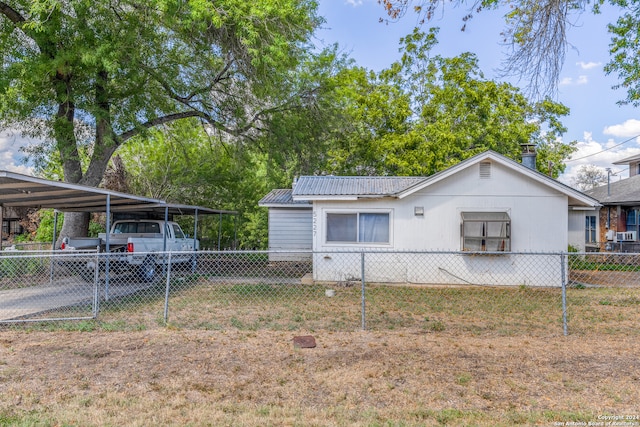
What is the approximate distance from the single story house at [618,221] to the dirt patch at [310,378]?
15988 mm

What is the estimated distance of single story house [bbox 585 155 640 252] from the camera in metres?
19.0

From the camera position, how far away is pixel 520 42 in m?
5.06

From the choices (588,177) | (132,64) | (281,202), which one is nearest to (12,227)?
(281,202)

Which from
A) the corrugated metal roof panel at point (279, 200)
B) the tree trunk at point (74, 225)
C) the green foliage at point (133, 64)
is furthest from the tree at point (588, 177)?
the tree trunk at point (74, 225)

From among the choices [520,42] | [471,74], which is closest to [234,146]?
[471,74]

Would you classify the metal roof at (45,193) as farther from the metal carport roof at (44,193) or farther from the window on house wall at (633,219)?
the window on house wall at (633,219)

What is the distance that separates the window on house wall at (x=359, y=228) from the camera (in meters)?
11.6

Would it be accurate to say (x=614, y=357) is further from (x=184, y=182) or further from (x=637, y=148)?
(x=637, y=148)

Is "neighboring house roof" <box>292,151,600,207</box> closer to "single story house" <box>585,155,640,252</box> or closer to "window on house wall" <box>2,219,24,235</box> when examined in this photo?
"single story house" <box>585,155,640,252</box>

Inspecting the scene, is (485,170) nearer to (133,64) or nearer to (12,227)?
(133,64)

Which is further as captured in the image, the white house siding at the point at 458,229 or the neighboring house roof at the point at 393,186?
the white house siding at the point at 458,229

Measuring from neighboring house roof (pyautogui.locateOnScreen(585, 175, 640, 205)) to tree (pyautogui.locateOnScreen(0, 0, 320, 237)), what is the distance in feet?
51.3

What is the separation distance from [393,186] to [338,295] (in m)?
4.17

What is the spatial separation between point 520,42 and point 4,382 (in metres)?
6.66
